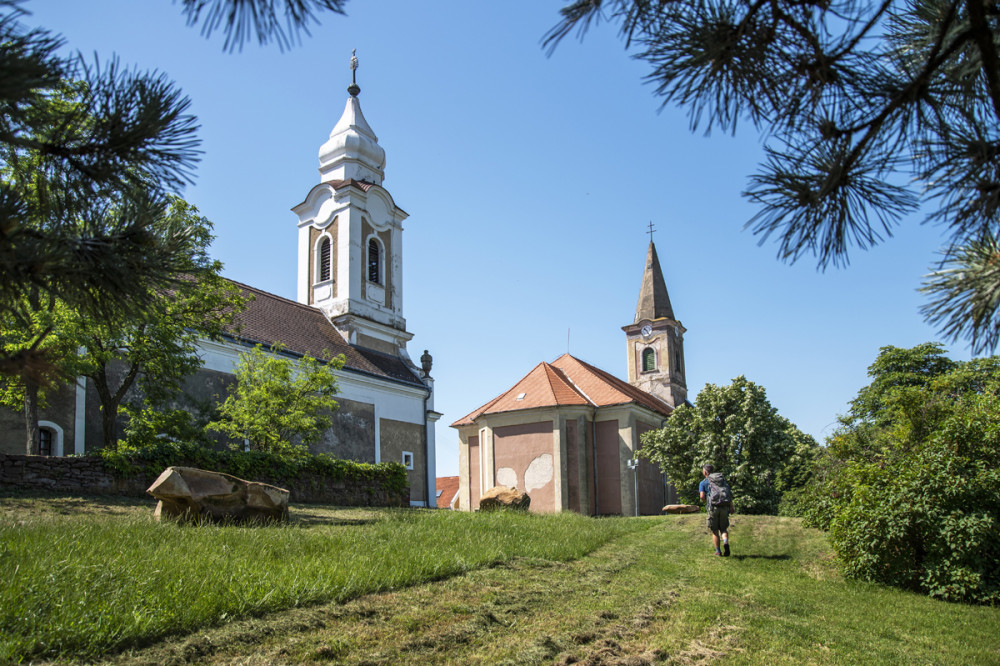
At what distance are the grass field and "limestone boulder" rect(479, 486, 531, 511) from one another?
23.5 ft

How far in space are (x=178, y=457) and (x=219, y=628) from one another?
483 inches

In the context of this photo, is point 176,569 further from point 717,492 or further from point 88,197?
point 717,492

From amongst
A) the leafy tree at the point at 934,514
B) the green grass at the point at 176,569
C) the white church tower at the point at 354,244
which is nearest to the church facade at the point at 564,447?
the white church tower at the point at 354,244

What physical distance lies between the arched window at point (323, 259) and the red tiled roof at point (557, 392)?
33.2 feet

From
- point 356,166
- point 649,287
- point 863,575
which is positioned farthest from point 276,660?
point 649,287

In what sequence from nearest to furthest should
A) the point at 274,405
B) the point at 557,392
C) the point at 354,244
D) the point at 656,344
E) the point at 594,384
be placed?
the point at 274,405, the point at 557,392, the point at 594,384, the point at 354,244, the point at 656,344

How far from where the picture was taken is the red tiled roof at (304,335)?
3061 cm

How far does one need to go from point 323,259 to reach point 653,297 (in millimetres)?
23013

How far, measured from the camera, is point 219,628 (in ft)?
20.2

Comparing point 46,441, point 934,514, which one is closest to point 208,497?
point 934,514

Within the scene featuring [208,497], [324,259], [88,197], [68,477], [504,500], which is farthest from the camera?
A: [324,259]

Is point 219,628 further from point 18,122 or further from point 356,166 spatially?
point 356,166

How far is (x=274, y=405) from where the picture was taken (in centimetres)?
2198

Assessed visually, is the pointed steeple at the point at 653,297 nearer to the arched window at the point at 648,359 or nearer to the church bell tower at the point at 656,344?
the church bell tower at the point at 656,344
